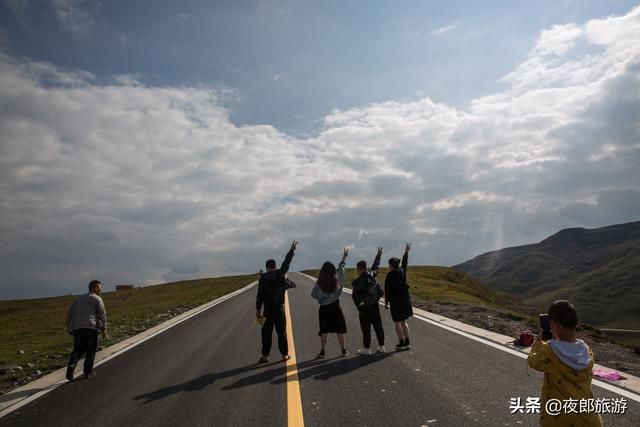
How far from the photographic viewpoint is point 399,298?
10.4 m

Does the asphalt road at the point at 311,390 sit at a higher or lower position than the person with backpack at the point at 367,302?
lower

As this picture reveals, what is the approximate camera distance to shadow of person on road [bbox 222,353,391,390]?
25.0 feet

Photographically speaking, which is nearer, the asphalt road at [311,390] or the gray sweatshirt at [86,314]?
the asphalt road at [311,390]

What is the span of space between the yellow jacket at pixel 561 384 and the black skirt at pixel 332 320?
20.0ft

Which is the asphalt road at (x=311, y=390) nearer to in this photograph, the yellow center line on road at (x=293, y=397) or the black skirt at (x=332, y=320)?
the yellow center line on road at (x=293, y=397)

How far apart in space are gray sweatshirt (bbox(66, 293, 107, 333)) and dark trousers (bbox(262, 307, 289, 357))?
333 cm

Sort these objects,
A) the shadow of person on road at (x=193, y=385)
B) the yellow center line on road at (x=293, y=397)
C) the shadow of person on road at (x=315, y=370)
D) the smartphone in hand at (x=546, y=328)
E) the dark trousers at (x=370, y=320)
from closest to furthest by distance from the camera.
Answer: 1. the smartphone in hand at (x=546, y=328)
2. the yellow center line on road at (x=293, y=397)
3. the shadow of person on road at (x=193, y=385)
4. the shadow of person on road at (x=315, y=370)
5. the dark trousers at (x=370, y=320)

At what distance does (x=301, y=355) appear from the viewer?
385 inches

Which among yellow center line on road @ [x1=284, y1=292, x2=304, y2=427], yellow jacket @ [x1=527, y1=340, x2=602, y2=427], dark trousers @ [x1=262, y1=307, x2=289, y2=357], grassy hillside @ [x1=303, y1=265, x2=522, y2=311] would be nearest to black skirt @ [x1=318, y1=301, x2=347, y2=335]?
dark trousers @ [x1=262, y1=307, x2=289, y2=357]

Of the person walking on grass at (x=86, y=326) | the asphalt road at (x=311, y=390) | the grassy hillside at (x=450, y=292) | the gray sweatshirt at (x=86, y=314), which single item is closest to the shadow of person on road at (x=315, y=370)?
the asphalt road at (x=311, y=390)

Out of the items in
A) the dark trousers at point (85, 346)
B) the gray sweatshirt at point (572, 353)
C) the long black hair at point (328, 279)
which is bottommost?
the dark trousers at point (85, 346)

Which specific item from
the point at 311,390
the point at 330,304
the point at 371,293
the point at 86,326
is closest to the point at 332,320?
the point at 330,304

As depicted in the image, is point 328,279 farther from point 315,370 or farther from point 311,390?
point 311,390

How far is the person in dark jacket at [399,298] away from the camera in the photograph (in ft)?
33.1
